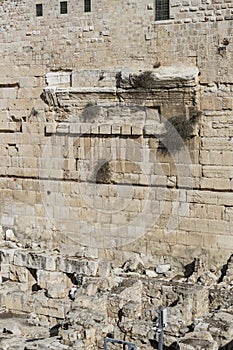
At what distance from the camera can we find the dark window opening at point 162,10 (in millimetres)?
11805

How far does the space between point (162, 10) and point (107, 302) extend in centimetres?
552

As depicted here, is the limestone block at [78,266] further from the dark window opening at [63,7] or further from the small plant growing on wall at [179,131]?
the dark window opening at [63,7]

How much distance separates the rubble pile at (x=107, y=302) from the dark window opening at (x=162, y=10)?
454cm

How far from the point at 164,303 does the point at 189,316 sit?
769mm

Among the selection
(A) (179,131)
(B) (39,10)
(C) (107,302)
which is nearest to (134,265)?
(C) (107,302)

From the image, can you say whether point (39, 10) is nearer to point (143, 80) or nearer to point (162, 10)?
point (162, 10)

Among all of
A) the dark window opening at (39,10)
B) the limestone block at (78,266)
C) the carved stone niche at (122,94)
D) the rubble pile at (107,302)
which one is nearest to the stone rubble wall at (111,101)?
the carved stone niche at (122,94)

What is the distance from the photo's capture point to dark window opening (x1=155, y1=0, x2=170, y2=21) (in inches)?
465

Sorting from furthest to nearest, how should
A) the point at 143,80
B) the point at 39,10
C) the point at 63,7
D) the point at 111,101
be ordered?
the point at 39,10 < the point at 63,7 < the point at 111,101 < the point at 143,80

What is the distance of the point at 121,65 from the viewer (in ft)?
40.4

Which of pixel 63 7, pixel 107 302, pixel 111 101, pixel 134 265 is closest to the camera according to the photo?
pixel 107 302

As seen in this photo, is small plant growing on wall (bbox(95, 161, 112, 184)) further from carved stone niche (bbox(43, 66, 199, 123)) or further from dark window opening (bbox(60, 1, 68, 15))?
dark window opening (bbox(60, 1, 68, 15))

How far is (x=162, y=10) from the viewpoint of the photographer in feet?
38.9

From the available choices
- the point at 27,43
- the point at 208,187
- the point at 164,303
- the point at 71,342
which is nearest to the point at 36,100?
the point at 27,43
